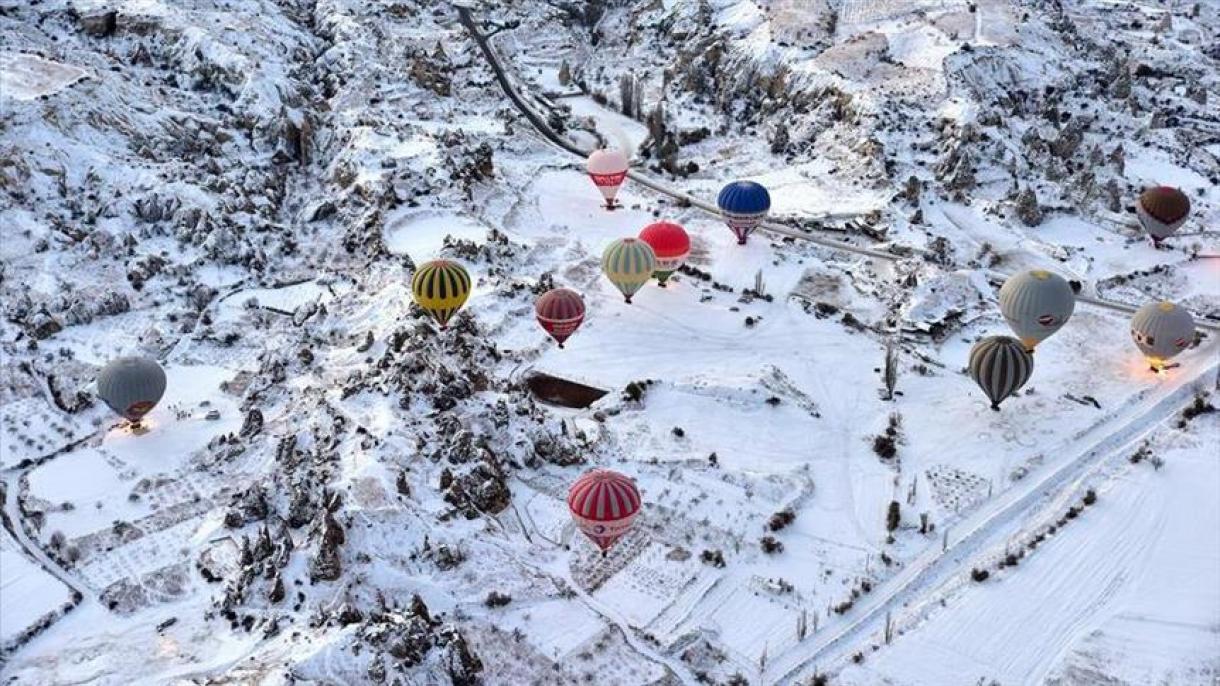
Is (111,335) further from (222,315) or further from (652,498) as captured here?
(652,498)

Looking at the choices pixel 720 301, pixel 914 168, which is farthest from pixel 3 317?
pixel 914 168

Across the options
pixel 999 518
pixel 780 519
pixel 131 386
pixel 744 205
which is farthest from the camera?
pixel 744 205

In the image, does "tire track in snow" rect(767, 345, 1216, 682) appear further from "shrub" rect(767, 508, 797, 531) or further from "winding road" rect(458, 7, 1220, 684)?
"shrub" rect(767, 508, 797, 531)

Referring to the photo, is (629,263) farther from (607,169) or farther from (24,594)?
(24,594)

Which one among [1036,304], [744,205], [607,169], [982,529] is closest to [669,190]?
[607,169]

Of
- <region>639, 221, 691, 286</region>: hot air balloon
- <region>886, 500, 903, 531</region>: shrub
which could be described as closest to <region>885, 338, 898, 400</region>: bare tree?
<region>886, 500, 903, 531</region>: shrub

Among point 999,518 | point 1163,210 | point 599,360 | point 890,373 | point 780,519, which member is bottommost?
point 599,360

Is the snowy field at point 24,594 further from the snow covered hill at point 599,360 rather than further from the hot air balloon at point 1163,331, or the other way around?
the hot air balloon at point 1163,331
